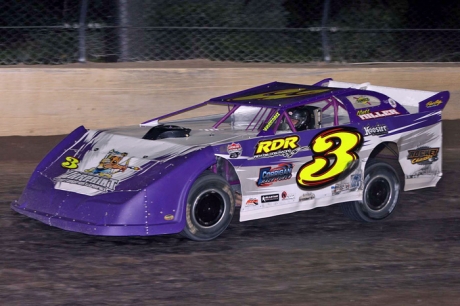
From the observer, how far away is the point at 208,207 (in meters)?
6.31

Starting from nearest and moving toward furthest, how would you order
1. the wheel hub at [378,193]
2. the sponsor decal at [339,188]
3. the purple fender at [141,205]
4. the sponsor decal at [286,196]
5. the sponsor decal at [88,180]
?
the purple fender at [141,205], the sponsor decal at [88,180], the sponsor decal at [286,196], the sponsor decal at [339,188], the wheel hub at [378,193]

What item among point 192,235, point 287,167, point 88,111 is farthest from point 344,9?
point 192,235

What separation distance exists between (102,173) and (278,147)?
1549 mm

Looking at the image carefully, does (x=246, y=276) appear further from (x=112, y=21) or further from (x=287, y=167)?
(x=112, y=21)

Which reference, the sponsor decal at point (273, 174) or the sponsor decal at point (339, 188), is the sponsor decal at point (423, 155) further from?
the sponsor decal at point (273, 174)

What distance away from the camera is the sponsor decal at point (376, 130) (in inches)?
280

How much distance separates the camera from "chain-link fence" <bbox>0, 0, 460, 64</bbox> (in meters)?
10.8

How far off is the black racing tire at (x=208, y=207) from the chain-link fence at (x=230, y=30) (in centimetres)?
512

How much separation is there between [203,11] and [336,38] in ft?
7.26

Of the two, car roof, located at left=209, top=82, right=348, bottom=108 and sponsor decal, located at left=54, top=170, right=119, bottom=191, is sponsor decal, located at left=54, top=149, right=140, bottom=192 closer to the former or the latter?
sponsor decal, located at left=54, top=170, right=119, bottom=191

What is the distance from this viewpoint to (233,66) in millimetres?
11062

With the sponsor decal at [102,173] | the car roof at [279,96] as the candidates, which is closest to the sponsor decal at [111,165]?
the sponsor decal at [102,173]

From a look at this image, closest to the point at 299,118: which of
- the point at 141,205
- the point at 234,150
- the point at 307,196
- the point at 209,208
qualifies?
the point at 307,196

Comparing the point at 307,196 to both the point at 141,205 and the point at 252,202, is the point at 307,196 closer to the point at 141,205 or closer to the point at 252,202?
the point at 252,202
